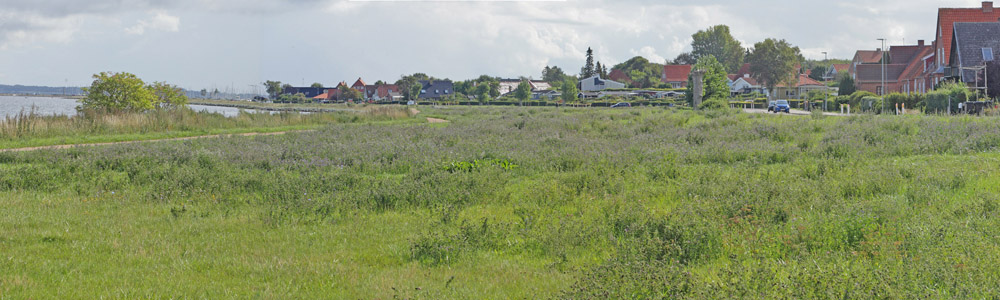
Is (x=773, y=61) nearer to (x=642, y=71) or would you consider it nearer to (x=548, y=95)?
(x=548, y=95)

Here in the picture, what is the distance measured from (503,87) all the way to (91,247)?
169 m

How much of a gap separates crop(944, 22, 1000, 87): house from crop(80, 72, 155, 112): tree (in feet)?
183

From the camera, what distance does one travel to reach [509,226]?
8.45 metres

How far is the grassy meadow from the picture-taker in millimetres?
5848

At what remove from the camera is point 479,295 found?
5.85 metres

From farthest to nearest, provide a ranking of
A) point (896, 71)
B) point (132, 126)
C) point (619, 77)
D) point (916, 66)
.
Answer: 1. point (619, 77)
2. point (896, 71)
3. point (916, 66)
4. point (132, 126)

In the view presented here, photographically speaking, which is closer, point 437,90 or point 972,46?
point 972,46

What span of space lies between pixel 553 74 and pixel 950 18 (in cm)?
13464

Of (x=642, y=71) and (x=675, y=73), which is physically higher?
(x=642, y=71)

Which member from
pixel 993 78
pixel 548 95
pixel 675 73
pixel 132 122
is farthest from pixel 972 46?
pixel 548 95

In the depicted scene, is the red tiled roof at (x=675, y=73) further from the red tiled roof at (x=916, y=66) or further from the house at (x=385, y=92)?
the house at (x=385, y=92)

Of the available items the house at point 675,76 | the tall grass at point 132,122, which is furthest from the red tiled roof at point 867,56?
the tall grass at point 132,122

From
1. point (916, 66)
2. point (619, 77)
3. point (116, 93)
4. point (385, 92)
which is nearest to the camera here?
point (116, 93)

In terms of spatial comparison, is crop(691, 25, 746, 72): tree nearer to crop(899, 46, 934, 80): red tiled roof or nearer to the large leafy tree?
the large leafy tree
